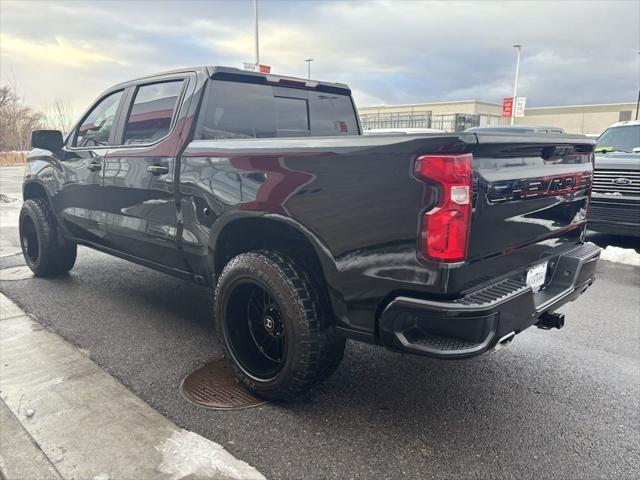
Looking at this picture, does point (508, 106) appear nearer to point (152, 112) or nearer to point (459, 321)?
point (152, 112)

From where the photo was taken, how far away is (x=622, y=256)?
264 inches

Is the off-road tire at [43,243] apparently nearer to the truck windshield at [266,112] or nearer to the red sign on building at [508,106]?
the truck windshield at [266,112]

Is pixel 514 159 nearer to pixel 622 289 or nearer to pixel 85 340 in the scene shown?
pixel 85 340

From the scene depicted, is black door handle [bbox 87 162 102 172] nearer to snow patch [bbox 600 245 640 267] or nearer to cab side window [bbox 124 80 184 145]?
cab side window [bbox 124 80 184 145]

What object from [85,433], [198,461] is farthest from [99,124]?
[198,461]

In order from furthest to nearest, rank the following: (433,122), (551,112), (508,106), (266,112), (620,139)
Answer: (551,112) → (433,122) → (508,106) → (620,139) → (266,112)

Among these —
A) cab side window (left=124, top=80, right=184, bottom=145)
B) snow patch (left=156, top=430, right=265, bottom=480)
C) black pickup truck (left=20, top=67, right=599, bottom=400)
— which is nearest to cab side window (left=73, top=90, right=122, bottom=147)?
black pickup truck (left=20, top=67, right=599, bottom=400)

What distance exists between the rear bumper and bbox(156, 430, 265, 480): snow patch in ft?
2.91

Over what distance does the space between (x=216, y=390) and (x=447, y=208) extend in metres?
1.84

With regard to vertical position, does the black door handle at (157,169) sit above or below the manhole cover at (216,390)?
above

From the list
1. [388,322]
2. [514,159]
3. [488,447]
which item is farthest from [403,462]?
[514,159]

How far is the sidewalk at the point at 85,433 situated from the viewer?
2316mm

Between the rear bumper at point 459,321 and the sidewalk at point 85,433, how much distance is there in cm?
92

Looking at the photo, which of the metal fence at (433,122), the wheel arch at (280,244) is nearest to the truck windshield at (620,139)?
the wheel arch at (280,244)
